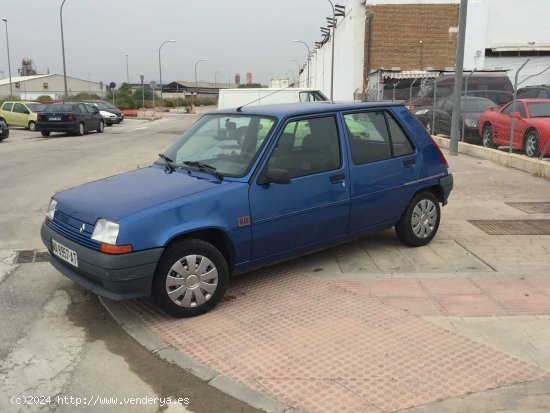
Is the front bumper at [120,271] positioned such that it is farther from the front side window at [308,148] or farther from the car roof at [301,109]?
the car roof at [301,109]

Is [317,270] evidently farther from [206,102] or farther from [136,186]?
[206,102]

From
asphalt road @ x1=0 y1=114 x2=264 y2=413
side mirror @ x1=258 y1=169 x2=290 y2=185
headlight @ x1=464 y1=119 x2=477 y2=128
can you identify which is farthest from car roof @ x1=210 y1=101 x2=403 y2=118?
headlight @ x1=464 y1=119 x2=477 y2=128

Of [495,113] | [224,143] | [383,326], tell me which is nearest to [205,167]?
[224,143]

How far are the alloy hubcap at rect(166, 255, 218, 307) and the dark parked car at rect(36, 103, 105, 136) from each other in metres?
22.2

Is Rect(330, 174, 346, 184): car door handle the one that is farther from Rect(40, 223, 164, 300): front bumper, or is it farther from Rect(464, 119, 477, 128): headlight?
Rect(464, 119, 477, 128): headlight

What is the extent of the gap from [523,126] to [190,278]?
10852mm

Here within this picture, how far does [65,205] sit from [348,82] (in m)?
44.0

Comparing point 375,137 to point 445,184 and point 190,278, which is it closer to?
point 445,184

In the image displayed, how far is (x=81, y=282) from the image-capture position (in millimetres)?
4211

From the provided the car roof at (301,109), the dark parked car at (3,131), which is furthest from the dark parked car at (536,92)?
the dark parked car at (3,131)


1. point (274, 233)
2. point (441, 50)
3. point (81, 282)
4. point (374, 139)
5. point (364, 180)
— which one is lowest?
point (81, 282)

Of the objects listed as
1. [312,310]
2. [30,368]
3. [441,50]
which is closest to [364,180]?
[312,310]

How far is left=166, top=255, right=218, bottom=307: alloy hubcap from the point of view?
412 centimetres

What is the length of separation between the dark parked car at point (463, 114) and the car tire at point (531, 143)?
3302 millimetres
